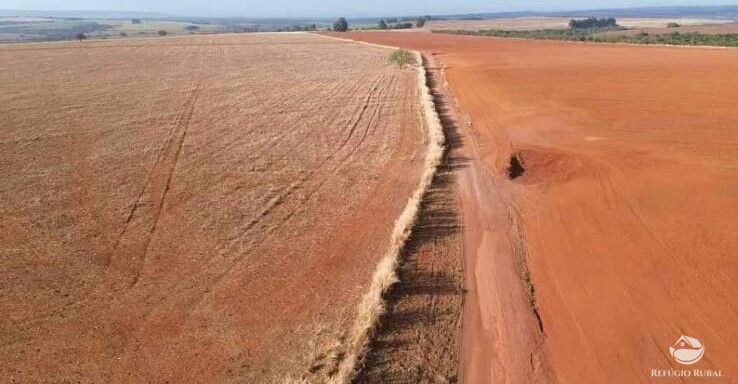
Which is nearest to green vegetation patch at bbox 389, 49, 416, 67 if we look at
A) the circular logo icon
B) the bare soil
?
the bare soil

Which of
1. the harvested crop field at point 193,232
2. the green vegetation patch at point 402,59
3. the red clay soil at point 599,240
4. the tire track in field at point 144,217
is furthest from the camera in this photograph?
the green vegetation patch at point 402,59

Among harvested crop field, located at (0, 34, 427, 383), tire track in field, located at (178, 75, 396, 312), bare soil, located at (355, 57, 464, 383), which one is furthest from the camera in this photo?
tire track in field, located at (178, 75, 396, 312)

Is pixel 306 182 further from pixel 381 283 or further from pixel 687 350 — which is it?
pixel 687 350

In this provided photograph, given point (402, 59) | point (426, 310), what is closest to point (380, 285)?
point (426, 310)

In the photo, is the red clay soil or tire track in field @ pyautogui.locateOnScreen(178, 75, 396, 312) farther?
tire track in field @ pyautogui.locateOnScreen(178, 75, 396, 312)

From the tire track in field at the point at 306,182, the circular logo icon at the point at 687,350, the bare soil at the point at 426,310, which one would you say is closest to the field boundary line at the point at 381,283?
the bare soil at the point at 426,310

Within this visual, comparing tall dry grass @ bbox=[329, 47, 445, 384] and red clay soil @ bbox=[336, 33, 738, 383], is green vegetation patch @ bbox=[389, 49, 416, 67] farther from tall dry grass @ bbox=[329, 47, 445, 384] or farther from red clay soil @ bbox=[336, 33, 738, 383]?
tall dry grass @ bbox=[329, 47, 445, 384]

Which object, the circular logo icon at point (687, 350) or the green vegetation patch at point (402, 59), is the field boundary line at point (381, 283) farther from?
the green vegetation patch at point (402, 59)
